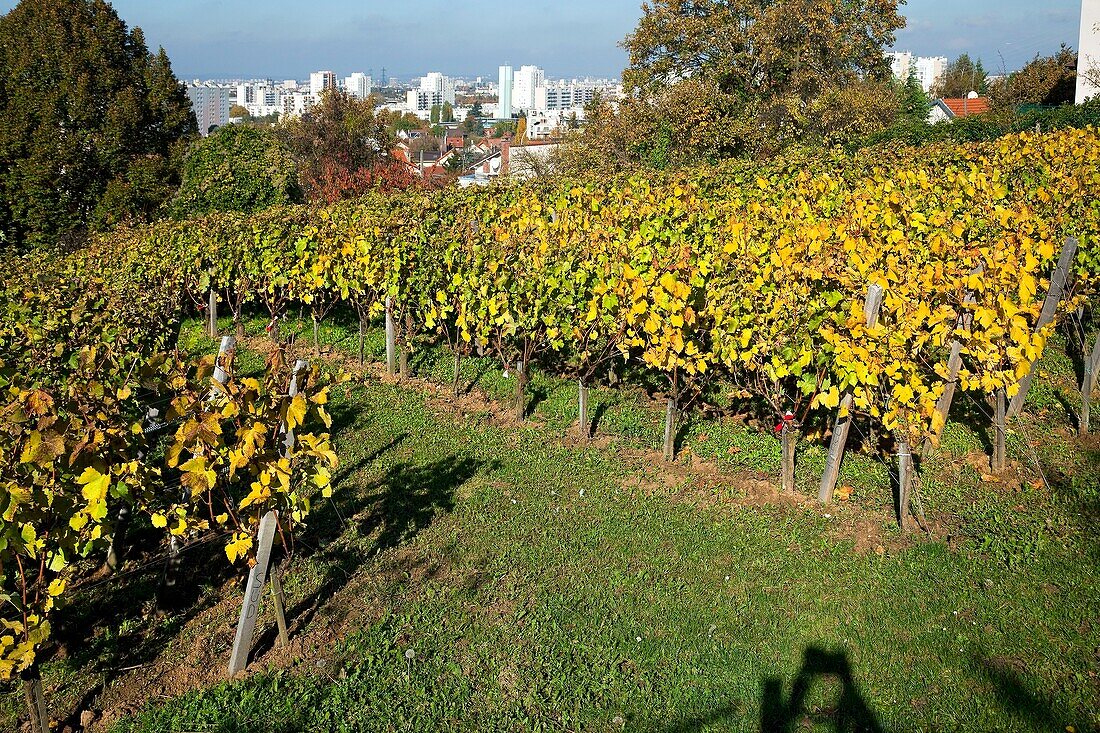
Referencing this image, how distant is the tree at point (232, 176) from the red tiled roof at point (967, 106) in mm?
34320

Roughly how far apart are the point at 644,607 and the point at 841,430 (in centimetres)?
190

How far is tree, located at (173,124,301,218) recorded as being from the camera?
19.0m

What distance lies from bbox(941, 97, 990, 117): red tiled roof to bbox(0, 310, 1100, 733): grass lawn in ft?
136

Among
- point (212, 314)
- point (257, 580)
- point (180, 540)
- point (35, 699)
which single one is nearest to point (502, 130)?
point (212, 314)

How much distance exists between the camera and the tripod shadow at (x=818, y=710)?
13.8ft

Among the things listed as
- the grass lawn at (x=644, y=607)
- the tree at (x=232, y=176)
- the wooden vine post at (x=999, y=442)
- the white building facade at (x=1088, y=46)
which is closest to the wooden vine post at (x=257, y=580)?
the grass lawn at (x=644, y=607)

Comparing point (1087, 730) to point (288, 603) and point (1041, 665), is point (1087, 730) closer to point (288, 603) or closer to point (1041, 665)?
point (1041, 665)

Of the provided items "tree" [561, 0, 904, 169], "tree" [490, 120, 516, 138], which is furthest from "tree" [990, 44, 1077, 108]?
"tree" [490, 120, 516, 138]

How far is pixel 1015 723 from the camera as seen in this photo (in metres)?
4.18

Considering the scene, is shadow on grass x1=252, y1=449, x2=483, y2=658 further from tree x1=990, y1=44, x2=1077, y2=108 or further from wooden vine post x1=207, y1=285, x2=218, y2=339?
tree x1=990, y1=44, x2=1077, y2=108

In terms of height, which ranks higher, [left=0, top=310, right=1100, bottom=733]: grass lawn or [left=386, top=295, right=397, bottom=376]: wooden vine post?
[left=386, top=295, right=397, bottom=376]: wooden vine post

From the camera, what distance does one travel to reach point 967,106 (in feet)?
151

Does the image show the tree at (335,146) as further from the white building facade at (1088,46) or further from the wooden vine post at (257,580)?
the white building facade at (1088,46)

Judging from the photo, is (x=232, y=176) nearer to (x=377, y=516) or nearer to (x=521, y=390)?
(x=521, y=390)
